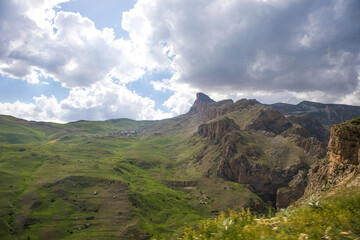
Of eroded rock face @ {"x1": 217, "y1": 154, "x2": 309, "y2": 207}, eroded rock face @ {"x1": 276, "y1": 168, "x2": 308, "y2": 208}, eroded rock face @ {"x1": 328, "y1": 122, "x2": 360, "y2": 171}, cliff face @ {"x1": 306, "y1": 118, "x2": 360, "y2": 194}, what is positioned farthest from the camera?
eroded rock face @ {"x1": 217, "y1": 154, "x2": 309, "y2": 207}

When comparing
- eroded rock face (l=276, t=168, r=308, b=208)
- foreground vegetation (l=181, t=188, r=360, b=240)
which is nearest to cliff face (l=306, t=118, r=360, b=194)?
foreground vegetation (l=181, t=188, r=360, b=240)

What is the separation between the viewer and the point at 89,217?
139 metres

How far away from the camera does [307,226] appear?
11.1m

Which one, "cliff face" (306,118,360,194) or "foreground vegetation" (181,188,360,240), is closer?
"foreground vegetation" (181,188,360,240)

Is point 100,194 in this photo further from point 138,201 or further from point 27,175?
point 27,175

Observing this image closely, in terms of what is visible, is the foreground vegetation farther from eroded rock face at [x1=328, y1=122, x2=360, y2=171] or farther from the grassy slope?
the grassy slope

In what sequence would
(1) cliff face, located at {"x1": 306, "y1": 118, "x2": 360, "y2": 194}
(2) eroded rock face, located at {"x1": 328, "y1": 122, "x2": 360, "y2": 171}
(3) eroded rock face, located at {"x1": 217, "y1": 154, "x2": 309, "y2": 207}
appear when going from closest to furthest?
1. (1) cliff face, located at {"x1": 306, "y1": 118, "x2": 360, "y2": 194}
2. (2) eroded rock face, located at {"x1": 328, "y1": 122, "x2": 360, "y2": 171}
3. (3) eroded rock face, located at {"x1": 217, "y1": 154, "x2": 309, "y2": 207}

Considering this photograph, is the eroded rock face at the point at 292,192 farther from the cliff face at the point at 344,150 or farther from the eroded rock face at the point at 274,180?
the cliff face at the point at 344,150

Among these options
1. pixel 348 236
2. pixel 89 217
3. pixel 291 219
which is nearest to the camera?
pixel 348 236

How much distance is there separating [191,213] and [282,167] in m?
96.1

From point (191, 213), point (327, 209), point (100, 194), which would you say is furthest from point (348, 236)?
point (100, 194)

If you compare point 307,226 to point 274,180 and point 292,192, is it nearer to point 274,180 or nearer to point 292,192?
point 292,192

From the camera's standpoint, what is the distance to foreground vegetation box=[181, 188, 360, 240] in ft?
32.3

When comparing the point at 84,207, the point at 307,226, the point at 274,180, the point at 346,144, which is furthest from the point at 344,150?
the point at 84,207
